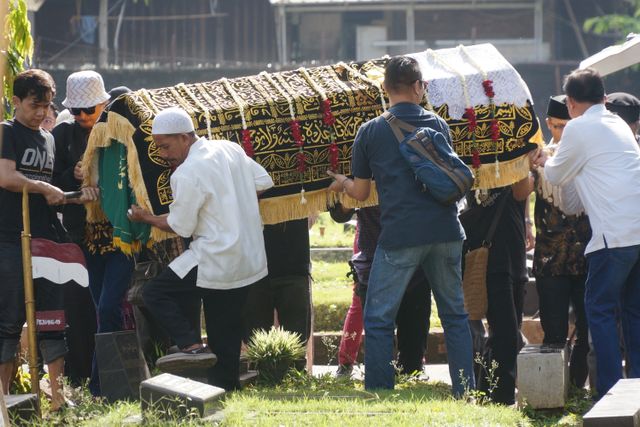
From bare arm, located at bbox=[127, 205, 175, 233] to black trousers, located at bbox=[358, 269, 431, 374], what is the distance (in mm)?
1517

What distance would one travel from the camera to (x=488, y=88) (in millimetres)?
7867

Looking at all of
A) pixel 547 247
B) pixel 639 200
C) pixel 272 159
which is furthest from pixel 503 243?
pixel 272 159

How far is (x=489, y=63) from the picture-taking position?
8031 mm

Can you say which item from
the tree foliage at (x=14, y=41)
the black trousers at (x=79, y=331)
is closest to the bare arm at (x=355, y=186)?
the black trousers at (x=79, y=331)

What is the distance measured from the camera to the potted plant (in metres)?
7.62

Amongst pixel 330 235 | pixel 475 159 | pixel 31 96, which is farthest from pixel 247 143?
pixel 330 235

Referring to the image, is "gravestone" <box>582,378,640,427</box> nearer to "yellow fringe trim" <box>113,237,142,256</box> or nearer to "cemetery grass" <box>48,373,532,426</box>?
"cemetery grass" <box>48,373,532,426</box>

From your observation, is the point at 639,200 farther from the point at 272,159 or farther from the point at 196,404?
the point at 196,404

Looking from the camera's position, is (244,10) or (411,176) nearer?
(411,176)

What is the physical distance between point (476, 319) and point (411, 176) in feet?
4.88

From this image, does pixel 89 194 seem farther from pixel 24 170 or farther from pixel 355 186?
pixel 355 186

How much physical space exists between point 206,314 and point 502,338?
6.14 ft

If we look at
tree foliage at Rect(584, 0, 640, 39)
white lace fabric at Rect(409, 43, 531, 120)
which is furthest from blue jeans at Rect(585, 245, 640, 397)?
tree foliage at Rect(584, 0, 640, 39)

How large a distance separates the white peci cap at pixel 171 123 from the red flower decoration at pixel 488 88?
2.04 m
